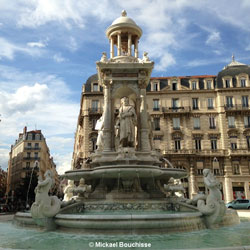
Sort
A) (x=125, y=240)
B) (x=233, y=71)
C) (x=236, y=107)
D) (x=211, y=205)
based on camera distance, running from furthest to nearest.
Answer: (x=233, y=71) → (x=236, y=107) → (x=211, y=205) → (x=125, y=240)

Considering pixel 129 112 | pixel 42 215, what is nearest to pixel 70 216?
pixel 42 215

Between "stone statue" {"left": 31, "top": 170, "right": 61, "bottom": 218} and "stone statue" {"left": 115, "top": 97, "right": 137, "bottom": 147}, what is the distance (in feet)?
15.7

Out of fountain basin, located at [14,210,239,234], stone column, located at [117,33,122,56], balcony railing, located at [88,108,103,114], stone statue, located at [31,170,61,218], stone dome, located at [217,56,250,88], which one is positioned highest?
stone dome, located at [217,56,250,88]

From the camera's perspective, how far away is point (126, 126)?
40.4 ft

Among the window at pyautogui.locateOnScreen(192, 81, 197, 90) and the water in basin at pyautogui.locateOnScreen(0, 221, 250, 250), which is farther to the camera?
the window at pyautogui.locateOnScreen(192, 81, 197, 90)

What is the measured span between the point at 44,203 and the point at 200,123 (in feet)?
126

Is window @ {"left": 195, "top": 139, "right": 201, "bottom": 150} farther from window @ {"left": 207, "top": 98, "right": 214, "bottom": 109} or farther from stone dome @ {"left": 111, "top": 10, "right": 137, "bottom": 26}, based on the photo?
stone dome @ {"left": 111, "top": 10, "right": 137, "bottom": 26}

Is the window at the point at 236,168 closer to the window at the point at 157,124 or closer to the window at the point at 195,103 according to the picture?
the window at the point at 195,103

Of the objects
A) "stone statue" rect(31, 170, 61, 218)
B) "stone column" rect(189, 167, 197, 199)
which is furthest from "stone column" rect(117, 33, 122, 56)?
"stone column" rect(189, 167, 197, 199)

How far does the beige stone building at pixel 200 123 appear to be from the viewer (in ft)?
132

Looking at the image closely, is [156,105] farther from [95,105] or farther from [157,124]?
[95,105]

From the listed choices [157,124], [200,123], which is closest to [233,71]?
[200,123]

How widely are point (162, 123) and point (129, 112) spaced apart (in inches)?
1244

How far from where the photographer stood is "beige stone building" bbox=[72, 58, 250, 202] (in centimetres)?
4028
